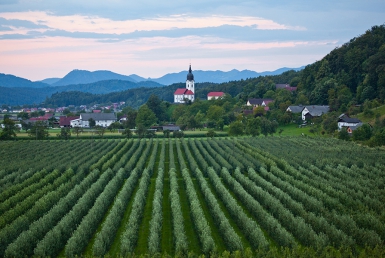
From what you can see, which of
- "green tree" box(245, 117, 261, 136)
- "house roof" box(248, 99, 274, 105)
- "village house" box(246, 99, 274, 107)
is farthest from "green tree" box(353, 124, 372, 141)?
"house roof" box(248, 99, 274, 105)

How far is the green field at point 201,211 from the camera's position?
22672 millimetres

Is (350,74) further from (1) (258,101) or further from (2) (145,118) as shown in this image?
(2) (145,118)

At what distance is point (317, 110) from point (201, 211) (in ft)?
245

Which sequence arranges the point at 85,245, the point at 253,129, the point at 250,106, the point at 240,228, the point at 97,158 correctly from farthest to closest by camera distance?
1. the point at 250,106
2. the point at 253,129
3. the point at 97,158
4. the point at 240,228
5. the point at 85,245

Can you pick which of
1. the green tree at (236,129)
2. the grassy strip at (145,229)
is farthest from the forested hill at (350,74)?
the grassy strip at (145,229)

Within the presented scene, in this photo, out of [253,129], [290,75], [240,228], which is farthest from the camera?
[290,75]

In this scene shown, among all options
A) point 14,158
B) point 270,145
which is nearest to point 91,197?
point 14,158

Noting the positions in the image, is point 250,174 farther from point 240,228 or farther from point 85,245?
point 85,245

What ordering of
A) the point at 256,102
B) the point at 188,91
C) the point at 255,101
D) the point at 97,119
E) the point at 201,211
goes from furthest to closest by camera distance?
the point at 188,91
the point at 97,119
the point at 255,101
the point at 256,102
the point at 201,211

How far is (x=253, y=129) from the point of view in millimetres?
84625

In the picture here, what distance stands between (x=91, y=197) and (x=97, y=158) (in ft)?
67.6

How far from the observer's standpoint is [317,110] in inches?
3748

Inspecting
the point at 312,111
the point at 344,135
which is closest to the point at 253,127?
the point at 312,111

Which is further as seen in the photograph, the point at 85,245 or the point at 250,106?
the point at 250,106
